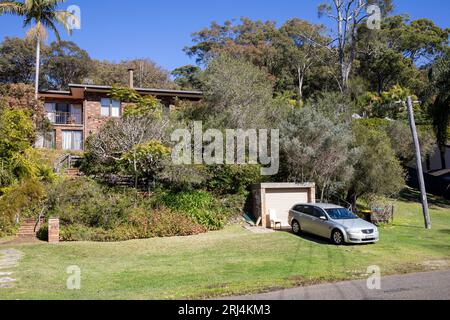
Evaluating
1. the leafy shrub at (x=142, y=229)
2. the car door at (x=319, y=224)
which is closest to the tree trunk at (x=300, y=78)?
the car door at (x=319, y=224)

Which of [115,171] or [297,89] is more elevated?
[297,89]

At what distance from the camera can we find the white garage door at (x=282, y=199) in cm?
2027

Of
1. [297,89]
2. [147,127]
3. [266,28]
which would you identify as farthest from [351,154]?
[266,28]

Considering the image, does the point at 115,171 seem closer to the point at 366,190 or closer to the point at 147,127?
the point at 147,127

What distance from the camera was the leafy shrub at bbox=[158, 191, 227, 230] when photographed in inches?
744

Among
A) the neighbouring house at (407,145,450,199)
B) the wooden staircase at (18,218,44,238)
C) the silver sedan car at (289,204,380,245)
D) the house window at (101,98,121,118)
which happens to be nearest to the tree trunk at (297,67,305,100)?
the neighbouring house at (407,145,450,199)

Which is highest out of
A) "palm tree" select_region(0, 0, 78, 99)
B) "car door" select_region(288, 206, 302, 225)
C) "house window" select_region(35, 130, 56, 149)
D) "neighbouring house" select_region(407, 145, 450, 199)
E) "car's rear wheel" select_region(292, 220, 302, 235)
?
"palm tree" select_region(0, 0, 78, 99)

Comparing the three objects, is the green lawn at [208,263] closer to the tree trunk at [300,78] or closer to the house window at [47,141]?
the house window at [47,141]

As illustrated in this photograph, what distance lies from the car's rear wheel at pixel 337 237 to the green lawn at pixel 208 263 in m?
0.40

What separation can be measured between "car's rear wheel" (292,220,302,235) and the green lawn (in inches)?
20.9

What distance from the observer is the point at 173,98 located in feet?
109

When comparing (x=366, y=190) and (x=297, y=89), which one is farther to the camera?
(x=297, y=89)

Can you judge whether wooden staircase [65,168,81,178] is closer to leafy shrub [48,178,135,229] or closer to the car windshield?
leafy shrub [48,178,135,229]
